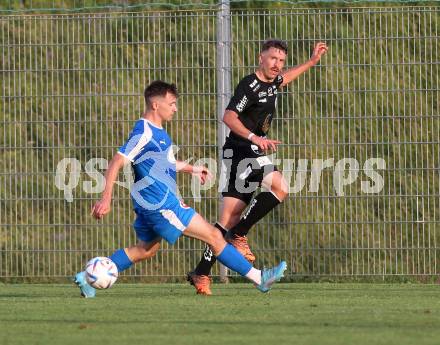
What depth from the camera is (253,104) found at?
10867 mm

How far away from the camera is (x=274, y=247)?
43.3 feet

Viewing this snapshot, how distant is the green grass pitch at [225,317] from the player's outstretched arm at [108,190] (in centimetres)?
67

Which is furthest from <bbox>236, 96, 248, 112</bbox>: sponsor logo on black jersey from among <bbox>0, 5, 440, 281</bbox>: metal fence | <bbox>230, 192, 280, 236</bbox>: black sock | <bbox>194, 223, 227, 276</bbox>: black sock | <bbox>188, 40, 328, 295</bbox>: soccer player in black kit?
<bbox>0, 5, 440, 281</bbox>: metal fence

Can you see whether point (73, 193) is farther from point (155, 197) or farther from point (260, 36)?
point (155, 197)

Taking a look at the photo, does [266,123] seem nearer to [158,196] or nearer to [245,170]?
[245,170]

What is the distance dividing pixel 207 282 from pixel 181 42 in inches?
139

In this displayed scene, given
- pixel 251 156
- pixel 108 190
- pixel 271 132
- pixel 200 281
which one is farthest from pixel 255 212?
pixel 271 132

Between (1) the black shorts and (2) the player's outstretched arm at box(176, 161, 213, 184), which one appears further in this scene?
(1) the black shorts

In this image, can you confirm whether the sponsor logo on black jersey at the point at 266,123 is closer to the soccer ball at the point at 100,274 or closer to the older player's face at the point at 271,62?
the older player's face at the point at 271,62

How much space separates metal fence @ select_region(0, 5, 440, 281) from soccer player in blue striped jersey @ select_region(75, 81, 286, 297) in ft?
10.9

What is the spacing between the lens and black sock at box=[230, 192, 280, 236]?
10.9 metres

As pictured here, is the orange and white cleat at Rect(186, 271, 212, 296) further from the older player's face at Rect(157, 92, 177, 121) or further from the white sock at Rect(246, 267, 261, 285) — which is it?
the older player's face at Rect(157, 92, 177, 121)

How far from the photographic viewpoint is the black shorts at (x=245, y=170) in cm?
1081

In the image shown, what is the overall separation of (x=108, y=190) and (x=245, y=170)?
76.2 inches
